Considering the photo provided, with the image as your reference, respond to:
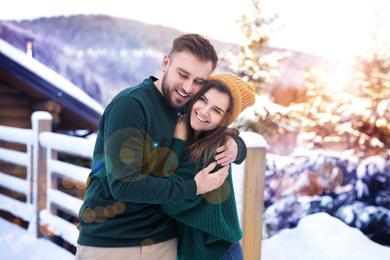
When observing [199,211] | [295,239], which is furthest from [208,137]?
[295,239]

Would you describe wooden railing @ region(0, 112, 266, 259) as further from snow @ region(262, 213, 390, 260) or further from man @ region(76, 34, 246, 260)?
snow @ region(262, 213, 390, 260)

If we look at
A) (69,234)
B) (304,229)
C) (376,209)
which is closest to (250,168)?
(69,234)

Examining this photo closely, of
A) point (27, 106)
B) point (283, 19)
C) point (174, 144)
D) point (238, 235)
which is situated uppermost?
point (283, 19)

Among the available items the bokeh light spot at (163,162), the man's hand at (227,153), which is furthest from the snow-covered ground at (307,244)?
the man's hand at (227,153)

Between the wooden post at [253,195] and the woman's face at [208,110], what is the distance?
0.63 meters

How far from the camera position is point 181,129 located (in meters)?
1.69

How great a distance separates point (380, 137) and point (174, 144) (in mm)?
6790

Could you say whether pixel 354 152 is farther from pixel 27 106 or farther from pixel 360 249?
pixel 27 106

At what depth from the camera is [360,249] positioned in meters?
4.03

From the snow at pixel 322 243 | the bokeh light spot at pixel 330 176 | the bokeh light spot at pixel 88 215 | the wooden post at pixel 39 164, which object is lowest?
the snow at pixel 322 243

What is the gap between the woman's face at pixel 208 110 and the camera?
1.67 metres

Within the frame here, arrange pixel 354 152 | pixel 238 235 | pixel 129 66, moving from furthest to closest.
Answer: pixel 129 66, pixel 354 152, pixel 238 235

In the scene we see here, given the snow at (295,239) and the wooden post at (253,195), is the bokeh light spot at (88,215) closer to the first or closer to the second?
the wooden post at (253,195)

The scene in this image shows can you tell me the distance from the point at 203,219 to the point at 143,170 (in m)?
0.38
